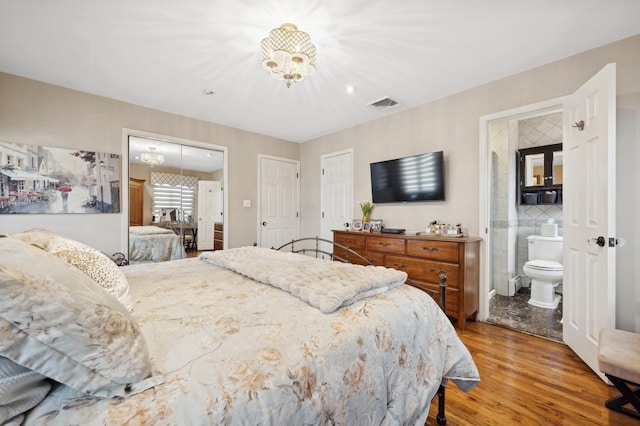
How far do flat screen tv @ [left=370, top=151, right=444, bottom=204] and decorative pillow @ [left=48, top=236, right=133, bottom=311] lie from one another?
3134 mm

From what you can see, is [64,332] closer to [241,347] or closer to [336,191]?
[241,347]

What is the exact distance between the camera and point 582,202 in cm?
221

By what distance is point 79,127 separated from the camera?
308 centimetres

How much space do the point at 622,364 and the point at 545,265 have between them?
224 centimetres

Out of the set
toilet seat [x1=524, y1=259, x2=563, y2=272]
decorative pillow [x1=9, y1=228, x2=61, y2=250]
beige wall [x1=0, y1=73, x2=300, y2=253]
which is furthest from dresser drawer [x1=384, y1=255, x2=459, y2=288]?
decorative pillow [x1=9, y1=228, x2=61, y2=250]

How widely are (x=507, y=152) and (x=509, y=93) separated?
→ 1362 mm

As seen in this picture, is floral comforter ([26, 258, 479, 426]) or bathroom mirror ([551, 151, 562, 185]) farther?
bathroom mirror ([551, 151, 562, 185])

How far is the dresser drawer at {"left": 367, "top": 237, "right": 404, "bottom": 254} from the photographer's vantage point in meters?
3.16

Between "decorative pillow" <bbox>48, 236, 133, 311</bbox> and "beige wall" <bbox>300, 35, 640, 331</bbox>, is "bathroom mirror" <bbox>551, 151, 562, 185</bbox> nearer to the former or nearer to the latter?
"beige wall" <bbox>300, 35, 640, 331</bbox>

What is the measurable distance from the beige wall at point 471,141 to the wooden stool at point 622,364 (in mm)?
631

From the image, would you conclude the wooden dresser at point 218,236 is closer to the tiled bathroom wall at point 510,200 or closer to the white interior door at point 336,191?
the white interior door at point 336,191

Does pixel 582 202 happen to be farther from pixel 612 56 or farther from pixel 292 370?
pixel 292 370

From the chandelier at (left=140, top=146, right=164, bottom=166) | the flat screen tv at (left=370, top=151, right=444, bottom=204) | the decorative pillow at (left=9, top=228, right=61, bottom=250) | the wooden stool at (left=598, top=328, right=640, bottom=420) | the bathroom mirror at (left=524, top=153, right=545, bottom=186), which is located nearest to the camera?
the decorative pillow at (left=9, top=228, right=61, bottom=250)

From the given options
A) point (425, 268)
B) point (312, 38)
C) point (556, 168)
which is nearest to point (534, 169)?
point (556, 168)
